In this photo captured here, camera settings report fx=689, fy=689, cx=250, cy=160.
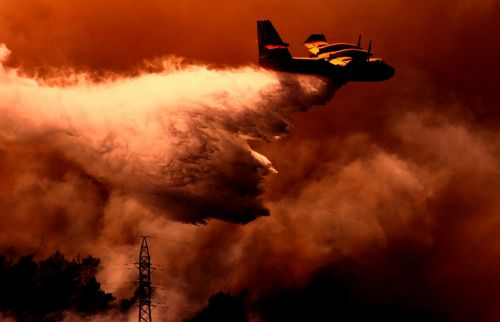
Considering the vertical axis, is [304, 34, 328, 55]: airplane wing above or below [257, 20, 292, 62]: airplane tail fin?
above

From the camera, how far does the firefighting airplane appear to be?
57.7m

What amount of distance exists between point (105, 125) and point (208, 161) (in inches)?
361

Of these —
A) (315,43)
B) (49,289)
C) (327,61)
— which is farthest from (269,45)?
(49,289)

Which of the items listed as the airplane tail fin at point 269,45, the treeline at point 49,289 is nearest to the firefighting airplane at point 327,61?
the airplane tail fin at point 269,45

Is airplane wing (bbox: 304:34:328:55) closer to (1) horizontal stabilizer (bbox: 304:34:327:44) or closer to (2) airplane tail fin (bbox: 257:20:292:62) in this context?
(1) horizontal stabilizer (bbox: 304:34:327:44)

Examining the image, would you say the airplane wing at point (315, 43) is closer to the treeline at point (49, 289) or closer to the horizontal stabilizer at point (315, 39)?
the horizontal stabilizer at point (315, 39)

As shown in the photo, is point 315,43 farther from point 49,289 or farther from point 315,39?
point 49,289

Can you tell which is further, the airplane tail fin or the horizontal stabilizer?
the horizontal stabilizer

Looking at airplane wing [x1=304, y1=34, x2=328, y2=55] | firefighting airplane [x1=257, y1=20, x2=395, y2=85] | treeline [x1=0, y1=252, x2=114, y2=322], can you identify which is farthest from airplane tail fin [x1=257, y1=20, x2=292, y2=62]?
Result: treeline [x1=0, y1=252, x2=114, y2=322]

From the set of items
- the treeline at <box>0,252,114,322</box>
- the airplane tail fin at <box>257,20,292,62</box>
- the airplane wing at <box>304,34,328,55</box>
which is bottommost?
the treeline at <box>0,252,114,322</box>

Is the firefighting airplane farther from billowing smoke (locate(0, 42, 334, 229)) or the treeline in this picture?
the treeline

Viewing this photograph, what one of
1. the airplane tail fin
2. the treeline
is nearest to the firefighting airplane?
the airplane tail fin

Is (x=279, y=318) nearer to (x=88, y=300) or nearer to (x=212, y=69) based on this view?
(x=88, y=300)

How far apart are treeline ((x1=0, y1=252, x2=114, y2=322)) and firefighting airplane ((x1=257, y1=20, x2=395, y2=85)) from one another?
37.5 metres
